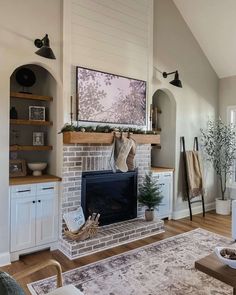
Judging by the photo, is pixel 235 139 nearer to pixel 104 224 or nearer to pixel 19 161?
pixel 104 224

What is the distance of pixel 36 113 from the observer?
371 cm

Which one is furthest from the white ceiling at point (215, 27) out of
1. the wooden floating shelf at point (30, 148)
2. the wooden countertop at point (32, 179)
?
the wooden countertop at point (32, 179)

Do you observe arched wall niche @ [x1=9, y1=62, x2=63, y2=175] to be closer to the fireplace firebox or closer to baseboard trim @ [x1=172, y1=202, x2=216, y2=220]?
the fireplace firebox

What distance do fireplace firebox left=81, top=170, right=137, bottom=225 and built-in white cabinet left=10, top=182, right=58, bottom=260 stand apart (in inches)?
18.3

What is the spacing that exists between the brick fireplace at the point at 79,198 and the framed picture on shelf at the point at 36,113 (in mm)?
647

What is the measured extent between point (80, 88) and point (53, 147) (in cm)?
93

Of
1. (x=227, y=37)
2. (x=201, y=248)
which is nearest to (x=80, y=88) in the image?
(x=201, y=248)

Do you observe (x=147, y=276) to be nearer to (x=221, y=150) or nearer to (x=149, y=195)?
(x=149, y=195)

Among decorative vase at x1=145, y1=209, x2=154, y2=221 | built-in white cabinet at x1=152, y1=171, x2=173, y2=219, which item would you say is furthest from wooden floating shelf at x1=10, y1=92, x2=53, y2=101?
decorative vase at x1=145, y1=209, x2=154, y2=221

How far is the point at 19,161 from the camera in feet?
11.9

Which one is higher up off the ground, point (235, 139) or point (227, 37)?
point (227, 37)

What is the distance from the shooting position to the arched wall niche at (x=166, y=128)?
15.9ft

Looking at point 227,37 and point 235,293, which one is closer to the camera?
point 235,293

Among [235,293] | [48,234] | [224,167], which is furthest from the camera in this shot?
[224,167]
